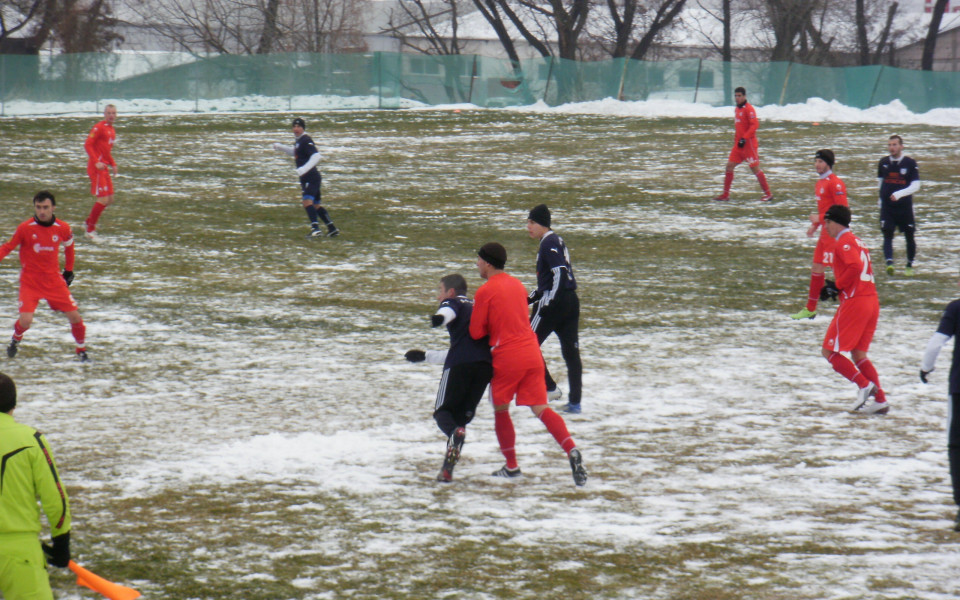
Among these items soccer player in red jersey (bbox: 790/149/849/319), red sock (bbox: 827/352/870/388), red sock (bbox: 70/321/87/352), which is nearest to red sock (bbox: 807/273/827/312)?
soccer player in red jersey (bbox: 790/149/849/319)

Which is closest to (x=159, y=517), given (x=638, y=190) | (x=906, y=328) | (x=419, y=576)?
(x=419, y=576)

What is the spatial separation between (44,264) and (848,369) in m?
7.62

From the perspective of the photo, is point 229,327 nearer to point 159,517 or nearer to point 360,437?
point 360,437

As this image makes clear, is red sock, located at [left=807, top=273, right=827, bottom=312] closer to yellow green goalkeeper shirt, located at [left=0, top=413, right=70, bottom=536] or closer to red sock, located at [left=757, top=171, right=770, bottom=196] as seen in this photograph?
red sock, located at [left=757, top=171, right=770, bottom=196]

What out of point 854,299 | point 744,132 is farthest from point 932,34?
point 854,299

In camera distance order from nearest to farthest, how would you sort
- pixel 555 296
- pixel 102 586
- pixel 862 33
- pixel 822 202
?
pixel 102 586
pixel 555 296
pixel 822 202
pixel 862 33

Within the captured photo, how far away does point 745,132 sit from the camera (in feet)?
65.9

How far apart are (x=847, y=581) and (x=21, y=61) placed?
36.0 meters

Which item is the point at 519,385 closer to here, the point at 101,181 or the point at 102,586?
the point at 102,586

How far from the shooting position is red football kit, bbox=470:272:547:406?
6.79 meters

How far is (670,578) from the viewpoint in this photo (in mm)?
5590

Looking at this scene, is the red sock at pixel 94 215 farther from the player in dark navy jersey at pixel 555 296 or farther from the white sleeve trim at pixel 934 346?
the white sleeve trim at pixel 934 346

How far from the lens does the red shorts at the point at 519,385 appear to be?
22.6ft

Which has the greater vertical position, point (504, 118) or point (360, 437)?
point (504, 118)
